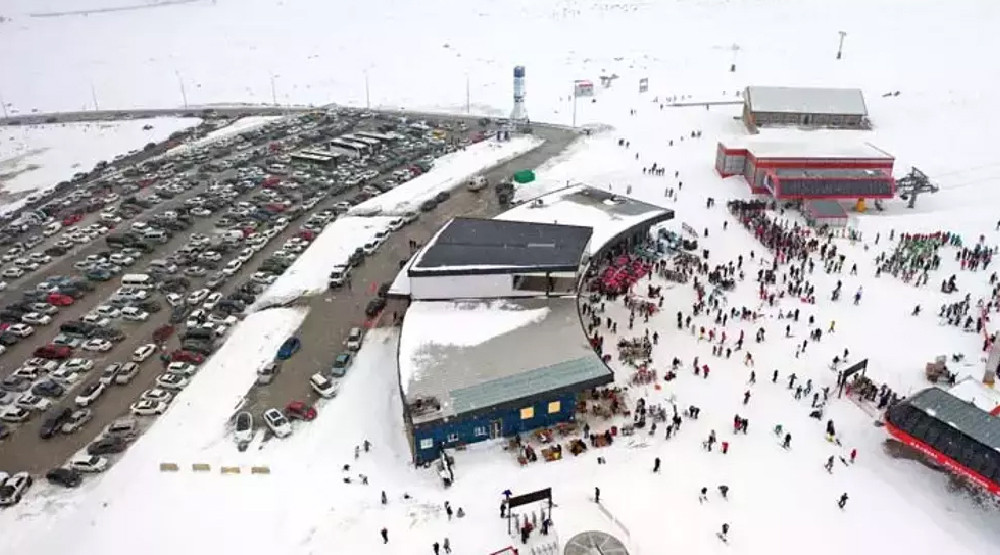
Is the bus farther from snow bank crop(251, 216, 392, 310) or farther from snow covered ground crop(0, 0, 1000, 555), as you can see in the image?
snow bank crop(251, 216, 392, 310)

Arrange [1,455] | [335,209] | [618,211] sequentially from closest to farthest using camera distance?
1. [1,455]
2. [618,211]
3. [335,209]

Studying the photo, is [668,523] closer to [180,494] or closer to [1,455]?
[180,494]

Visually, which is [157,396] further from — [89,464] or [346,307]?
[346,307]

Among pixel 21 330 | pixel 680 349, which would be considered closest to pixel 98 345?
pixel 21 330

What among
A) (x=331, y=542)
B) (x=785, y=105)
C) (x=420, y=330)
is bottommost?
(x=331, y=542)

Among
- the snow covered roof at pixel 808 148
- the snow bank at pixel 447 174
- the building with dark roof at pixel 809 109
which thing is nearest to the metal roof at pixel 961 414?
the snow covered roof at pixel 808 148

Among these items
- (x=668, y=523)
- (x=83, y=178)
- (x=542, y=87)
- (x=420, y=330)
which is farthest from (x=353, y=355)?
(x=542, y=87)

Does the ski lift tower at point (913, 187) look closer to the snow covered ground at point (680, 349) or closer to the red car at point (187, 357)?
the snow covered ground at point (680, 349)
